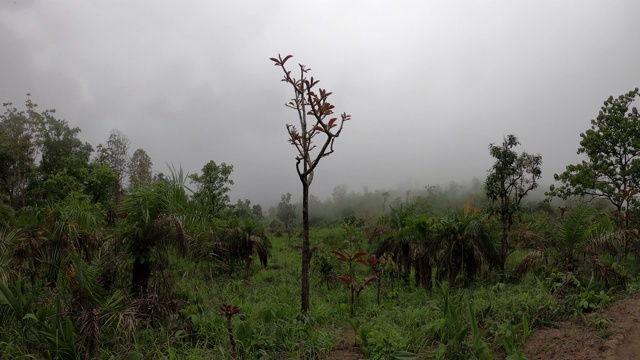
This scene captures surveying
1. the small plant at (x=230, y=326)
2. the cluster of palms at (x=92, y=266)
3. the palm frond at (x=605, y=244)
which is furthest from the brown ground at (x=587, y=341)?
the cluster of palms at (x=92, y=266)

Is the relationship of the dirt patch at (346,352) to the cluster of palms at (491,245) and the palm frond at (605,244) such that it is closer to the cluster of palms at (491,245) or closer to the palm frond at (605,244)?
the cluster of palms at (491,245)

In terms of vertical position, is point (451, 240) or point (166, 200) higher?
point (166, 200)

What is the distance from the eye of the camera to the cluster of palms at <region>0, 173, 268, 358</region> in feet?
13.1

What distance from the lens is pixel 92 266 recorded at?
194 inches

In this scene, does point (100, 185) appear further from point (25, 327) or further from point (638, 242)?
point (638, 242)

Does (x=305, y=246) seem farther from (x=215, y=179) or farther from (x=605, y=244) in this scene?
(x=215, y=179)

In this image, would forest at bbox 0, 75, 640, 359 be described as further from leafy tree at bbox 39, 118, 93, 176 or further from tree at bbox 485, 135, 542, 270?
leafy tree at bbox 39, 118, 93, 176

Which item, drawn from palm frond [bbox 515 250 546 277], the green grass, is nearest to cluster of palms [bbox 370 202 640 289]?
palm frond [bbox 515 250 546 277]

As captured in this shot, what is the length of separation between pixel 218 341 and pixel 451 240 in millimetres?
5838

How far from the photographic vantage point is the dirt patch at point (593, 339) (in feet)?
12.3

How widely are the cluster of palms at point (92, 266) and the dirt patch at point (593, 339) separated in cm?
409

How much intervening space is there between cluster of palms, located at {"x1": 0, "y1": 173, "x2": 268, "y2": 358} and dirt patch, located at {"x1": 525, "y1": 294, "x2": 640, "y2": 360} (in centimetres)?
409

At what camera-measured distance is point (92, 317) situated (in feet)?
12.8

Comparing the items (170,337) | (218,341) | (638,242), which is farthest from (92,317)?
(638,242)
